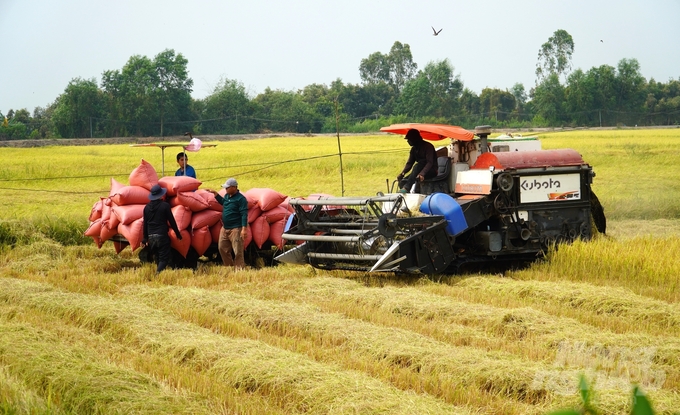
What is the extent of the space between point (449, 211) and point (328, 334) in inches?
131

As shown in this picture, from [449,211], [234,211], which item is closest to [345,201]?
[449,211]

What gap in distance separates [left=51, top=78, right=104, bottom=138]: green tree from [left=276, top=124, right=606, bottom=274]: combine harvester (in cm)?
4263

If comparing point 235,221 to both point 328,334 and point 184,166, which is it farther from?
point 328,334

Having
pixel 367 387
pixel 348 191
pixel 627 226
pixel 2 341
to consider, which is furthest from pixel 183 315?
pixel 348 191

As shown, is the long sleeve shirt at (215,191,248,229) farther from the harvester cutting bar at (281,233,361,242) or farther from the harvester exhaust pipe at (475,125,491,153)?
the harvester exhaust pipe at (475,125,491,153)

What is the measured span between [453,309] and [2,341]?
147 inches

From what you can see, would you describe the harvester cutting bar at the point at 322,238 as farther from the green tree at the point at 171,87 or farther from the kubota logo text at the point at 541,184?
the green tree at the point at 171,87

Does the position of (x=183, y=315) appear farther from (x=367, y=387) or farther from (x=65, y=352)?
A: (x=367, y=387)

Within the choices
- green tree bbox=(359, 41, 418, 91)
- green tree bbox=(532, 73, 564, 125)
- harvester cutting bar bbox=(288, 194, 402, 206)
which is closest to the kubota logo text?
harvester cutting bar bbox=(288, 194, 402, 206)

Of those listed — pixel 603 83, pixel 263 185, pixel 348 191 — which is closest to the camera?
pixel 348 191

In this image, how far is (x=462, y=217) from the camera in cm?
945

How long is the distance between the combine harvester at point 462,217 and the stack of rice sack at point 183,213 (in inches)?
26.5

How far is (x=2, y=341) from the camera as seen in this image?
6023mm

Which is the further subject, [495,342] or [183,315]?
[183,315]
